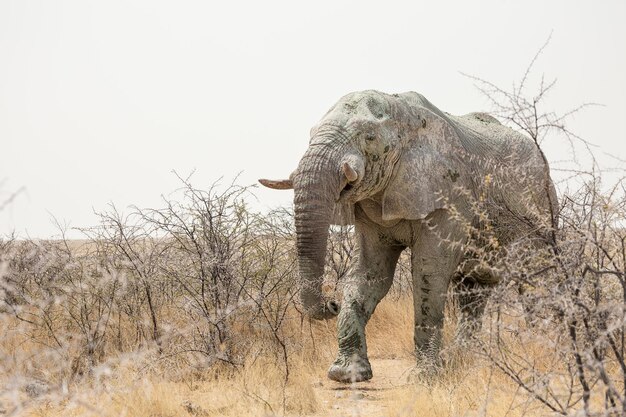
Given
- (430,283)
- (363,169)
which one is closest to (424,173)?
(363,169)

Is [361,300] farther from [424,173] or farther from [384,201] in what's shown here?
[424,173]

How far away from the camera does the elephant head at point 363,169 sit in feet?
19.2

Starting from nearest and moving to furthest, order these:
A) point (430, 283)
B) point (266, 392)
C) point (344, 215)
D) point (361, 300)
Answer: point (266, 392)
point (430, 283)
point (344, 215)
point (361, 300)

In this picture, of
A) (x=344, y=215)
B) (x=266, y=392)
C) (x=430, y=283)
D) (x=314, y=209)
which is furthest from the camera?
(x=344, y=215)

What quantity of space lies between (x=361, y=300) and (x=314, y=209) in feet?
4.26

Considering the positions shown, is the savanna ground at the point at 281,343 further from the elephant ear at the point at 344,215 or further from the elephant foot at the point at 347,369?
the elephant ear at the point at 344,215

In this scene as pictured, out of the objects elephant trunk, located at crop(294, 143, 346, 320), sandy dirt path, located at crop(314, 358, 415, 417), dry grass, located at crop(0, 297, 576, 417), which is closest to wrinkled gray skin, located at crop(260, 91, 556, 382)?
elephant trunk, located at crop(294, 143, 346, 320)

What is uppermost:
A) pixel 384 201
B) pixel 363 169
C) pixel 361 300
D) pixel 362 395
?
pixel 363 169

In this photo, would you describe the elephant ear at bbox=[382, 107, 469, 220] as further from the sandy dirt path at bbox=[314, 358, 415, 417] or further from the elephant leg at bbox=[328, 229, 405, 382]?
the sandy dirt path at bbox=[314, 358, 415, 417]

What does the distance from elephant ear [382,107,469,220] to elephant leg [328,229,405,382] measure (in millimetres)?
578

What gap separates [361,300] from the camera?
22.2 ft

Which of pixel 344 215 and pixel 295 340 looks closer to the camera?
pixel 344 215

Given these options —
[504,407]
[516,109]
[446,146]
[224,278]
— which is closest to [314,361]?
[224,278]

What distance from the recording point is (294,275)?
29.6ft
